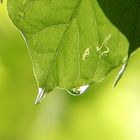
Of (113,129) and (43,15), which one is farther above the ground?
(43,15)

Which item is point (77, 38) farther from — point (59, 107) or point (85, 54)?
point (59, 107)

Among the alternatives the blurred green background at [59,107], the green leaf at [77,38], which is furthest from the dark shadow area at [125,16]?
the blurred green background at [59,107]

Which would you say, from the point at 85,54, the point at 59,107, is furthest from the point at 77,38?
the point at 59,107

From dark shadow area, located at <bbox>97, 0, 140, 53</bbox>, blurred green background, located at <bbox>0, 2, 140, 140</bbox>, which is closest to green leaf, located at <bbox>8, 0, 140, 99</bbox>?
dark shadow area, located at <bbox>97, 0, 140, 53</bbox>

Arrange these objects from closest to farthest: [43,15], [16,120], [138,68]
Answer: [43,15] → [138,68] → [16,120]

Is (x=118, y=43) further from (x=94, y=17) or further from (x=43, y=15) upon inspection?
(x=43, y=15)

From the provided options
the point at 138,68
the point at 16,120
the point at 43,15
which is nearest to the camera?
the point at 43,15

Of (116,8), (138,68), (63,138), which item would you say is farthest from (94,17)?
(63,138)
